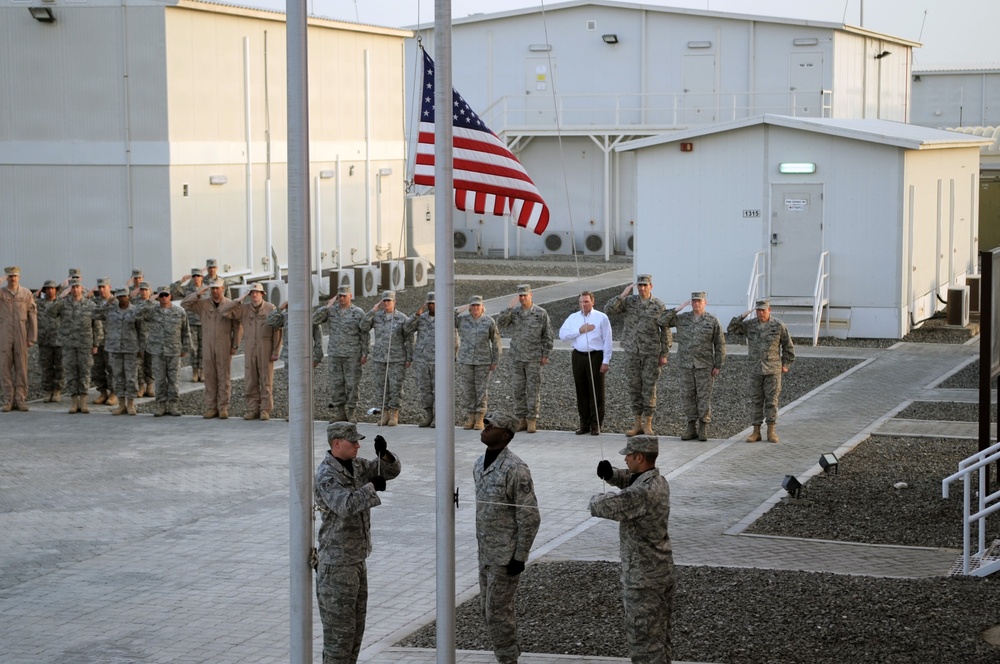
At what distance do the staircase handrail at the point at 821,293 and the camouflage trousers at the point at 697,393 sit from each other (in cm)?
898

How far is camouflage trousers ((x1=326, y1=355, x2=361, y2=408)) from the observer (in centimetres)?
1997

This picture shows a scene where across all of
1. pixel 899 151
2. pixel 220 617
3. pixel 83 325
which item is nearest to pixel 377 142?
pixel 899 151

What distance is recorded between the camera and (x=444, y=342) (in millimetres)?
8695

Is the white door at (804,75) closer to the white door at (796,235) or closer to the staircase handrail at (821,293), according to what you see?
the white door at (796,235)

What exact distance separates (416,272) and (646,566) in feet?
102

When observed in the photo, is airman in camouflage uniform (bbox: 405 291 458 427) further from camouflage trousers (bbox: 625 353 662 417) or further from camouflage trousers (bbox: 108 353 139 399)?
camouflage trousers (bbox: 108 353 139 399)

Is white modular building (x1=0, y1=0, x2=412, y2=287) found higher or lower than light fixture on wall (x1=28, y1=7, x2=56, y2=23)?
lower

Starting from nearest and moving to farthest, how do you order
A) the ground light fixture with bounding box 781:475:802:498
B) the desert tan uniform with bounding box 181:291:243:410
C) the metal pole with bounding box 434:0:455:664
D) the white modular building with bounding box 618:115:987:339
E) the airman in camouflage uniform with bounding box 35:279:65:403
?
the metal pole with bounding box 434:0:455:664, the ground light fixture with bounding box 781:475:802:498, the desert tan uniform with bounding box 181:291:243:410, the airman in camouflage uniform with bounding box 35:279:65:403, the white modular building with bounding box 618:115:987:339

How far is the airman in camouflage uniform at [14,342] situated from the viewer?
68.9 feet

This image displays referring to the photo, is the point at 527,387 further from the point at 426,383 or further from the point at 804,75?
the point at 804,75

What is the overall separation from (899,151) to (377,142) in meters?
16.6

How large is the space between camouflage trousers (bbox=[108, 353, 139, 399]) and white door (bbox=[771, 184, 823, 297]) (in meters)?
12.8

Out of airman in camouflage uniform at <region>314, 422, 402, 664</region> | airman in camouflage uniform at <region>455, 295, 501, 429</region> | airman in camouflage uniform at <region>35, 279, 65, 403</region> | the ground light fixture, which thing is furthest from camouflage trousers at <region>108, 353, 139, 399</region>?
airman in camouflage uniform at <region>314, 422, 402, 664</region>

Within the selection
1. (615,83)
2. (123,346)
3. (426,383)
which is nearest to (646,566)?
(426,383)
